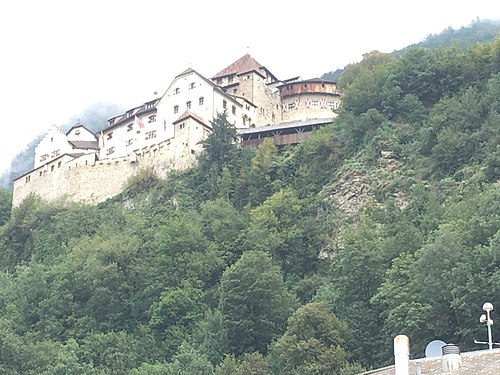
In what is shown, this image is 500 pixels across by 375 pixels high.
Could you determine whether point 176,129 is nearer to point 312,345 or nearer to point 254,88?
point 254,88

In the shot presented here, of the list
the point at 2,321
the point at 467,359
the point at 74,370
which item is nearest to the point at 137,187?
the point at 2,321

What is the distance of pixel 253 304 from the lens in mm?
46844

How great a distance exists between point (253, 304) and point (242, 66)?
39183 mm

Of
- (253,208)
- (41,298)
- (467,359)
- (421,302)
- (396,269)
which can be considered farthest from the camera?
(253,208)

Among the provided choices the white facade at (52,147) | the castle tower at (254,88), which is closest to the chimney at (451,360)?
the castle tower at (254,88)

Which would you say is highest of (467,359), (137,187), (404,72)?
(404,72)

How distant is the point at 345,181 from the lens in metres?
58.3

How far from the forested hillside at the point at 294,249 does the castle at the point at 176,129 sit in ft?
8.43

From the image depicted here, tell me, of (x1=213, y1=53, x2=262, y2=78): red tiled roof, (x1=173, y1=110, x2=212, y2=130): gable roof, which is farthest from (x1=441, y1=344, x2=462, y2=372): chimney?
(x1=213, y1=53, x2=262, y2=78): red tiled roof

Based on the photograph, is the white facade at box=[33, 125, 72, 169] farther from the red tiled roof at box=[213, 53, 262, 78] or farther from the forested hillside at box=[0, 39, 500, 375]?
the red tiled roof at box=[213, 53, 262, 78]

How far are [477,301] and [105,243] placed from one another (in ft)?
92.8

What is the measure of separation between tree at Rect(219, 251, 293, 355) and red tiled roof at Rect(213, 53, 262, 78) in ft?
115

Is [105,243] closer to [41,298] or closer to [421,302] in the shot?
[41,298]

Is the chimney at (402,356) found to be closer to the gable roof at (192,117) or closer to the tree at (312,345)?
the tree at (312,345)
